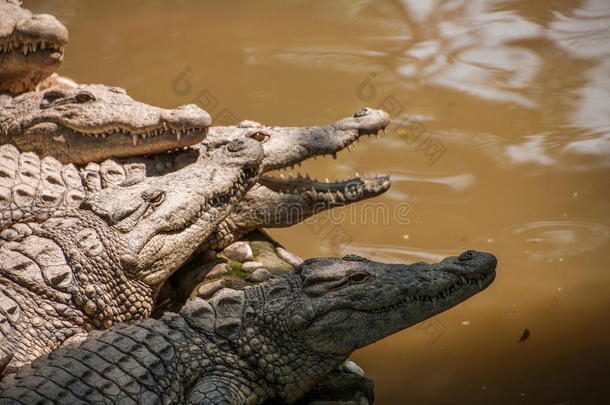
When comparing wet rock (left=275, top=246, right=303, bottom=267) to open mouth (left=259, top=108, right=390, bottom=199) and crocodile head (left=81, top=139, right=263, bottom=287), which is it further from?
crocodile head (left=81, top=139, right=263, bottom=287)

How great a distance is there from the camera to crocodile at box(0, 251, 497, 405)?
348 cm

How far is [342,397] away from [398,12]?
21.4 feet

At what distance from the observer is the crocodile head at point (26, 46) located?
18.0ft

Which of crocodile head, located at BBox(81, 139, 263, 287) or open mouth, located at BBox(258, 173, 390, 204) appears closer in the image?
crocodile head, located at BBox(81, 139, 263, 287)

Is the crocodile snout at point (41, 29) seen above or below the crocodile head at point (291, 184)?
above

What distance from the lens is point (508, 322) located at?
17.0 feet

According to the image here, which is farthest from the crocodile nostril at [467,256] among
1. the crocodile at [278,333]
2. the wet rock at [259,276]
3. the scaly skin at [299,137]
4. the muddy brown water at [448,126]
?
the scaly skin at [299,137]

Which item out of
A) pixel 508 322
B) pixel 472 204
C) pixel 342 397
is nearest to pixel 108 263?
pixel 342 397

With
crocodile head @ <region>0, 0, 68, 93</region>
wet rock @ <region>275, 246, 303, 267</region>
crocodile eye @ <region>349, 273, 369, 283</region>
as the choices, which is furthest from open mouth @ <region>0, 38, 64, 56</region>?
crocodile eye @ <region>349, 273, 369, 283</region>

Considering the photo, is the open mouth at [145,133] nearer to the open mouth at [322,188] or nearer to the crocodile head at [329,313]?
the open mouth at [322,188]

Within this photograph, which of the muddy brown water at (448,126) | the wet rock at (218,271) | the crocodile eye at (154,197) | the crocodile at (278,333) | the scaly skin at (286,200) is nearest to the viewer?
the crocodile at (278,333)

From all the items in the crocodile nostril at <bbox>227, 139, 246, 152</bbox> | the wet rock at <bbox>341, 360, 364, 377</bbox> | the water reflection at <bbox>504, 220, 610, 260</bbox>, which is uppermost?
the crocodile nostril at <bbox>227, 139, 246, 152</bbox>

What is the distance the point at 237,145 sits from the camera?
472 cm

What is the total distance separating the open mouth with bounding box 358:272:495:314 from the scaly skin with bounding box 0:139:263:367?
1.32 meters
